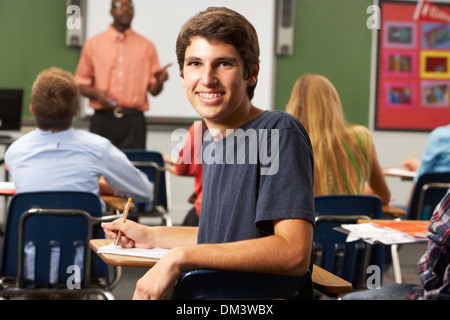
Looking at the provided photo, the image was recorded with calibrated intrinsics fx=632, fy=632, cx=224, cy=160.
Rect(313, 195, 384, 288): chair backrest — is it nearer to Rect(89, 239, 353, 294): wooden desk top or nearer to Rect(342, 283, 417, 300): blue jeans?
Rect(342, 283, 417, 300): blue jeans

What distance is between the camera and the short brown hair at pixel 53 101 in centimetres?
276

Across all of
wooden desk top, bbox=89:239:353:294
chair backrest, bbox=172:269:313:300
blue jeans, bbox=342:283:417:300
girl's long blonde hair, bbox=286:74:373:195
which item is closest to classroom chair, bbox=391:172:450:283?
girl's long blonde hair, bbox=286:74:373:195

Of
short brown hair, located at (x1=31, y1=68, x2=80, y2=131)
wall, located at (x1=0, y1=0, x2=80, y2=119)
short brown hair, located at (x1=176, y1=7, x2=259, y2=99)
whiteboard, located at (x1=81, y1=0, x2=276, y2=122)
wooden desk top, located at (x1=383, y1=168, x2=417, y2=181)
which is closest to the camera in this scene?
short brown hair, located at (x1=176, y1=7, x2=259, y2=99)

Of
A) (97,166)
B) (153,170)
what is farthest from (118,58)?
(97,166)

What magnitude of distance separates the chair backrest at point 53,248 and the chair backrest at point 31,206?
4 centimetres

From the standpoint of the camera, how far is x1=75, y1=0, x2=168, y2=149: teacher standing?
17.5 feet

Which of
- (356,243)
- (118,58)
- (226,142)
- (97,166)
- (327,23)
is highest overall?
(327,23)

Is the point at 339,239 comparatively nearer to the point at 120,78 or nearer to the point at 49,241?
the point at 49,241

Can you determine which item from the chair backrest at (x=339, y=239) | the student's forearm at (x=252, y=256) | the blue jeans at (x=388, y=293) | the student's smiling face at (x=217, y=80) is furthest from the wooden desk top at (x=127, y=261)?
the chair backrest at (x=339, y=239)

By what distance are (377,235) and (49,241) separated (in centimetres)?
133

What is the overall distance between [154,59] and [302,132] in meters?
4.45

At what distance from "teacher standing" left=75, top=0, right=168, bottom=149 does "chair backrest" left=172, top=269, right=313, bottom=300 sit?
4.19 metres
